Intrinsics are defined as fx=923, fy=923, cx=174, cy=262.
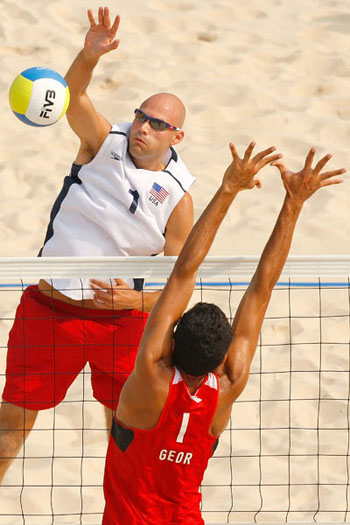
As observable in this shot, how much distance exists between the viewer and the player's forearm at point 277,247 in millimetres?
3178

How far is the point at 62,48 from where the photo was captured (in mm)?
8406

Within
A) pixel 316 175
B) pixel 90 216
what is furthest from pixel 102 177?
pixel 316 175

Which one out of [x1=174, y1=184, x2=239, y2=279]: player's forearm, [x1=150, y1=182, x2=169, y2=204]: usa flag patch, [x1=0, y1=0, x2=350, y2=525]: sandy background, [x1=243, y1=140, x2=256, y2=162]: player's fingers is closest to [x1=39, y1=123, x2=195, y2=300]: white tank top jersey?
[x1=150, y1=182, x2=169, y2=204]: usa flag patch

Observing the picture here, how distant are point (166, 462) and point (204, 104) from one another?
5.17 meters

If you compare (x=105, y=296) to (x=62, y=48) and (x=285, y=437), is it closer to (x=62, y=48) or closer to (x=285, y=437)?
(x=285, y=437)

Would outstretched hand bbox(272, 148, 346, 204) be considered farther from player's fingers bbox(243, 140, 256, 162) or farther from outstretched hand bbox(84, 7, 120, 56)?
outstretched hand bbox(84, 7, 120, 56)

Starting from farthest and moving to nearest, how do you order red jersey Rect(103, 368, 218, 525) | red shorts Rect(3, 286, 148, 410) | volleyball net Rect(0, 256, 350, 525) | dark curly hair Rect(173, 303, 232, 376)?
red shorts Rect(3, 286, 148, 410), volleyball net Rect(0, 256, 350, 525), red jersey Rect(103, 368, 218, 525), dark curly hair Rect(173, 303, 232, 376)

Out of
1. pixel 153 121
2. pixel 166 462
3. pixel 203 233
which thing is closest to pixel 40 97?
pixel 153 121

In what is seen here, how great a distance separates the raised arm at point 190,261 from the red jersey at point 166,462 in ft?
0.45

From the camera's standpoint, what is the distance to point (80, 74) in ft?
13.5

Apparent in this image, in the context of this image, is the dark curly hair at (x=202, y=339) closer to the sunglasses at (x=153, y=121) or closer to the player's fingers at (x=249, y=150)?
the player's fingers at (x=249, y=150)

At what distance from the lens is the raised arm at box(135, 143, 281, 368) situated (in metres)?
3.04

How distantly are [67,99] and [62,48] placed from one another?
447 cm

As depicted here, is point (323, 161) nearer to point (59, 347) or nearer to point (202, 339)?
point (202, 339)
